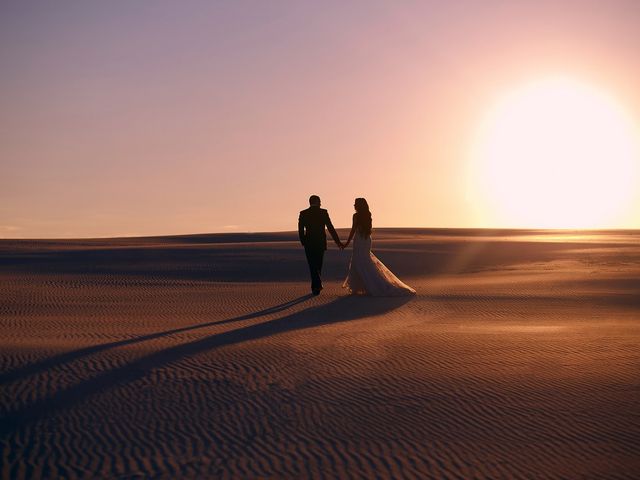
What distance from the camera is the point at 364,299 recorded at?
51.8 feet

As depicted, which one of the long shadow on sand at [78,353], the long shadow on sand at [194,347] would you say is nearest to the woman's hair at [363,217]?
the long shadow on sand at [194,347]

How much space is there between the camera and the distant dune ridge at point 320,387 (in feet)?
17.6

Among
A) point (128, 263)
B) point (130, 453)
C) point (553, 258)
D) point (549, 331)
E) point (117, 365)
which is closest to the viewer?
point (130, 453)

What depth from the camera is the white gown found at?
16281 mm

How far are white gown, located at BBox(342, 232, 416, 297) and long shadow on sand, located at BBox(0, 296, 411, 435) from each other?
40cm

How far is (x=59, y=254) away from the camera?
1220 inches

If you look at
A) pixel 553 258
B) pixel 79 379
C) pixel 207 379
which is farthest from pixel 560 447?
pixel 553 258

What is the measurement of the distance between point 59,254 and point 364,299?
63.7 ft

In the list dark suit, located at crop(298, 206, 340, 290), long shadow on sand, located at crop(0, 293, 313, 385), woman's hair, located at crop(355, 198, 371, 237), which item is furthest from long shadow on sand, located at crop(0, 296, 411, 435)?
woman's hair, located at crop(355, 198, 371, 237)

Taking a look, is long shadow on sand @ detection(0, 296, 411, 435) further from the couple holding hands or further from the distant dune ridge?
the couple holding hands

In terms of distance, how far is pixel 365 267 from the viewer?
1630 centimetres

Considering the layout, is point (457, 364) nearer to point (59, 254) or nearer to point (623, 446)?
point (623, 446)

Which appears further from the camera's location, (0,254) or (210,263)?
(0,254)

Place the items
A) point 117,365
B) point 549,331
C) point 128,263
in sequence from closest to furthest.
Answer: point 117,365 → point 549,331 → point 128,263
